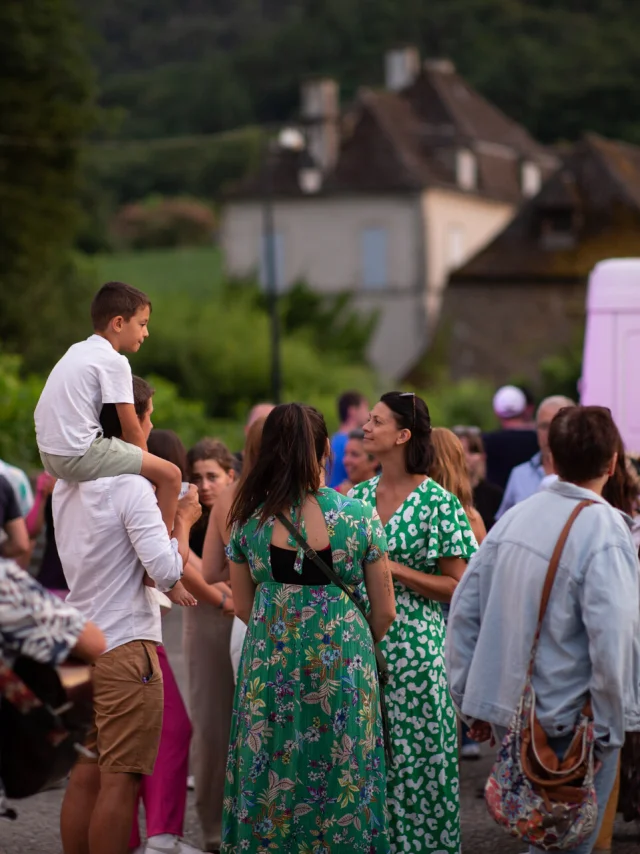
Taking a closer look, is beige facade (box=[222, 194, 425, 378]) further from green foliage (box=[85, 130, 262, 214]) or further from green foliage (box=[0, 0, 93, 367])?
green foliage (box=[85, 130, 262, 214])

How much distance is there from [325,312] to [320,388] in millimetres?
9429

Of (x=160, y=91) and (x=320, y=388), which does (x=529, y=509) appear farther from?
(x=160, y=91)

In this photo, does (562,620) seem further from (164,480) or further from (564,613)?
(164,480)

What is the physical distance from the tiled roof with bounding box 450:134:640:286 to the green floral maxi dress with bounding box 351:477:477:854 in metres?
47.3

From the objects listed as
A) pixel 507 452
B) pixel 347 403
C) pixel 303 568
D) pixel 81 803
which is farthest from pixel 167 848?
pixel 347 403

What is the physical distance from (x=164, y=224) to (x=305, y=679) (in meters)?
99.3

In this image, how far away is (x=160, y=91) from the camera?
118500mm

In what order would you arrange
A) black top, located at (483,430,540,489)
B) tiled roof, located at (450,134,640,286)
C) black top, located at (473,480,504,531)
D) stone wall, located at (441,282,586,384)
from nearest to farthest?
black top, located at (473,480,504,531), black top, located at (483,430,540,489), tiled roof, located at (450,134,640,286), stone wall, located at (441,282,586,384)

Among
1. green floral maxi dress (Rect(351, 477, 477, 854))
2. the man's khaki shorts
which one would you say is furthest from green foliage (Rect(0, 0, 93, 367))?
the man's khaki shorts

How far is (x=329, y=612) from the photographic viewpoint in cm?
566

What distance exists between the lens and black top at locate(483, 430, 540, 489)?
11.4 m

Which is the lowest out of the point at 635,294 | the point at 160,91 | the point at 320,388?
the point at 320,388

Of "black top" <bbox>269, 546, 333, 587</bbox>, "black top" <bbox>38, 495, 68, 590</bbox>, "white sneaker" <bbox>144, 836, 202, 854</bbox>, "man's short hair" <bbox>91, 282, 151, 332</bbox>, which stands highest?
"man's short hair" <bbox>91, 282, 151, 332</bbox>

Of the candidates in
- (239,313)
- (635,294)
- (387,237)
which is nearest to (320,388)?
(239,313)
